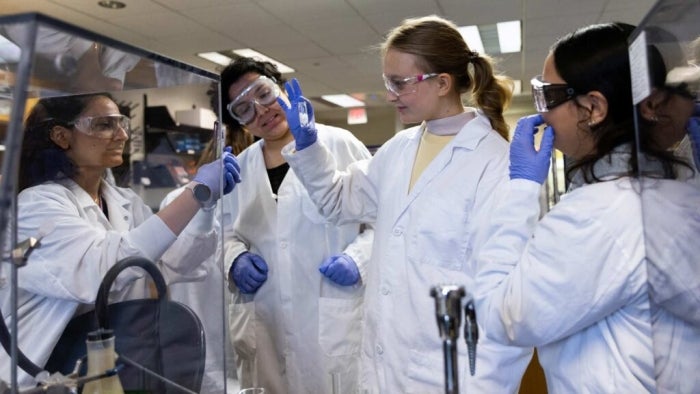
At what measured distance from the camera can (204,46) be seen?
6168 millimetres

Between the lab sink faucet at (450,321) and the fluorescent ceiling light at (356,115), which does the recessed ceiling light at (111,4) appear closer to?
the lab sink faucet at (450,321)

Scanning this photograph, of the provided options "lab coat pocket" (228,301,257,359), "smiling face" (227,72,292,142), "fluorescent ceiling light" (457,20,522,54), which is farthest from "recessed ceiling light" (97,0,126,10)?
"lab coat pocket" (228,301,257,359)

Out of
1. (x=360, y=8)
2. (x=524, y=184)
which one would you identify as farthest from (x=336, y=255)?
(x=360, y=8)

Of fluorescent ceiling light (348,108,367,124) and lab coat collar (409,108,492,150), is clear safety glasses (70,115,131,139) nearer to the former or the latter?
lab coat collar (409,108,492,150)

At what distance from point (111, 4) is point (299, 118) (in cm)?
377

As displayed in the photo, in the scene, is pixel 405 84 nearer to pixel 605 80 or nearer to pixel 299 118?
pixel 299 118

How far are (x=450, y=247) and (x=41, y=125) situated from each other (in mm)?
962

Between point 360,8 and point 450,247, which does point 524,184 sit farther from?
point 360,8

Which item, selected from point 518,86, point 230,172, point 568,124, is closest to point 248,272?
point 230,172

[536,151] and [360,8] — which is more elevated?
[360,8]

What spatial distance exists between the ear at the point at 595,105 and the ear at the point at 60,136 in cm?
94

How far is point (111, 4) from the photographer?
481 centimetres

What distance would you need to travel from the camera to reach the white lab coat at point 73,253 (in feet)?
2.91

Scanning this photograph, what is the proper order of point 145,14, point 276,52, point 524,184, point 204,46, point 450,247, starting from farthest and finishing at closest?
point 276,52
point 204,46
point 145,14
point 450,247
point 524,184
